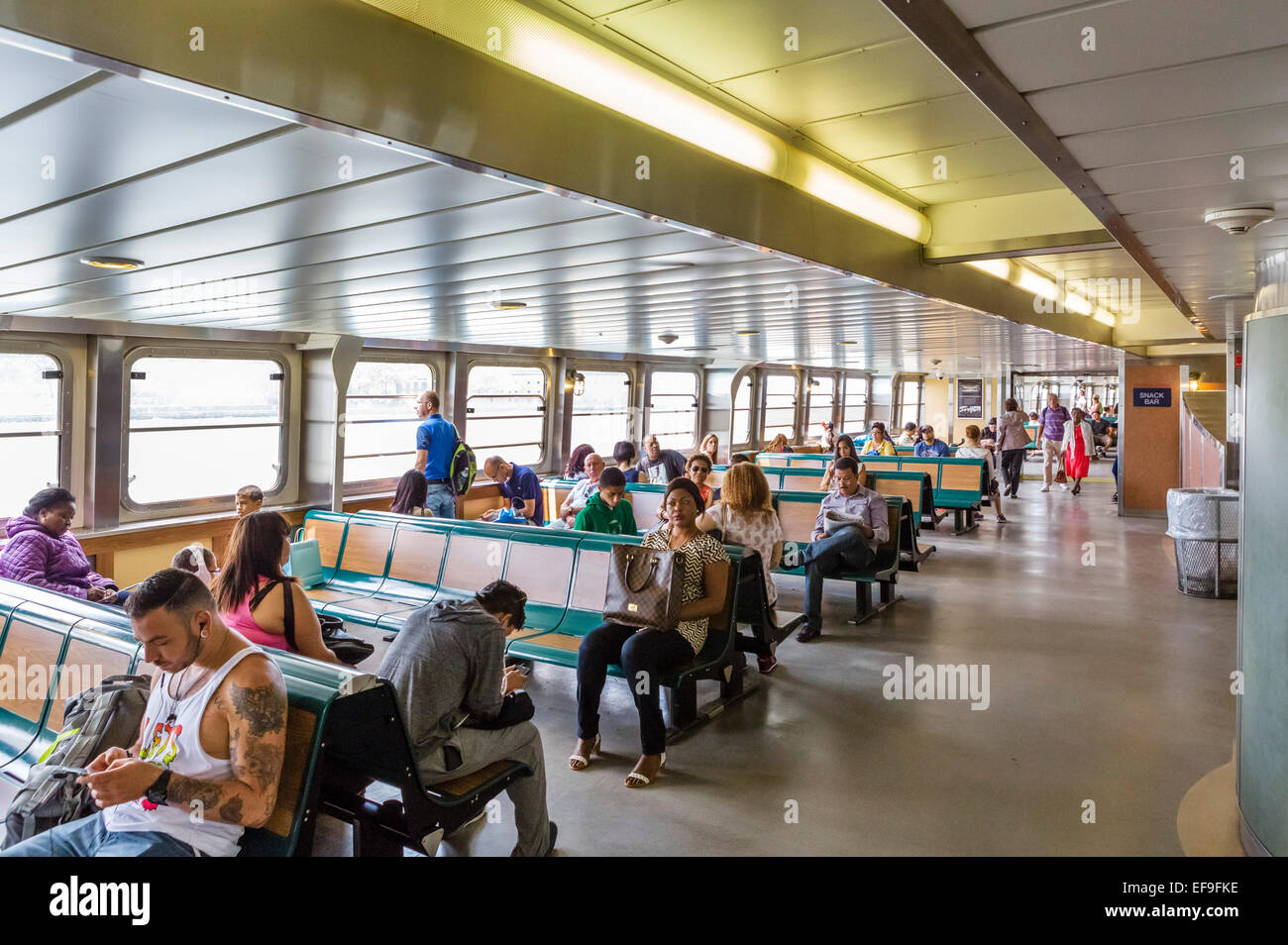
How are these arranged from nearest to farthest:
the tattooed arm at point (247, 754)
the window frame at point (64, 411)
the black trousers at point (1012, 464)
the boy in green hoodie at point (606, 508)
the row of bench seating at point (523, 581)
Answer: the tattooed arm at point (247, 754), the row of bench seating at point (523, 581), the boy in green hoodie at point (606, 508), the window frame at point (64, 411), the black trousers at point (1012, 464)

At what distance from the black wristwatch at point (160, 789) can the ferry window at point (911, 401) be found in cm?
2489

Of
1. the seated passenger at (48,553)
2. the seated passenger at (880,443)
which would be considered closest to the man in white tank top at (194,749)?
the seated passenger at (48,553)

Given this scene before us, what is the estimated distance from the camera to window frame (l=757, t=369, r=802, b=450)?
738 inches

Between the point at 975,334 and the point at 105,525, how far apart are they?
964 centimetres

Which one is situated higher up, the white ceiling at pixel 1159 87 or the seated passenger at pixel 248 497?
the white ceiling at pixel 1159 87

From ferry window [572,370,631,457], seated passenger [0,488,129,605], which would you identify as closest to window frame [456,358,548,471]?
ferry window [572,370,631,457]

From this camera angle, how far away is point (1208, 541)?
8.41 metres

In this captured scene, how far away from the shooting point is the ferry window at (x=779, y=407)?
18969 millimetres

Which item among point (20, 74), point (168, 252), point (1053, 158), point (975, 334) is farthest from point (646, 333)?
point (20, 74)

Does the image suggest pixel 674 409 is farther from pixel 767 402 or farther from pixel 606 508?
pixel 606 508

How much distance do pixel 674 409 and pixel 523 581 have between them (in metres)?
10.3

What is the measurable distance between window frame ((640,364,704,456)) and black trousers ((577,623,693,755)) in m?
9.82

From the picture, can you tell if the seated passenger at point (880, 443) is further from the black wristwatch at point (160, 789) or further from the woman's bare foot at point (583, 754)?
the black wristwatch at point (160, 789)
